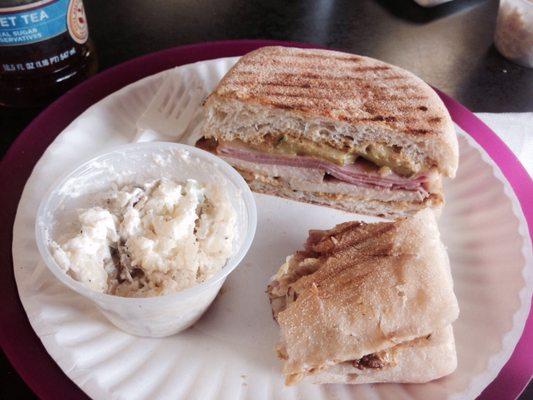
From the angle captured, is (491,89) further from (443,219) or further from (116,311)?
(116,311)

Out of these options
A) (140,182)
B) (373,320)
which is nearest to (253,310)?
(373,320)

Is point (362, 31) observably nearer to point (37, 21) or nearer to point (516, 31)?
point (516, 31)

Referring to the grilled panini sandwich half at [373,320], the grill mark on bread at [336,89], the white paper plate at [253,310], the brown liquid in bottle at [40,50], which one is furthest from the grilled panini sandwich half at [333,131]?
the brown liquid in bottle at [40,50]

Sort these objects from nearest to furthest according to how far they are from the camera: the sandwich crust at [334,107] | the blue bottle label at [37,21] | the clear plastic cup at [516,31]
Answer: the blue bottle label at [37,21] < the sandwich crust at [334,107] < the clear plastic cup at [516,31]

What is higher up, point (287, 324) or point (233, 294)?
point (287, 324)

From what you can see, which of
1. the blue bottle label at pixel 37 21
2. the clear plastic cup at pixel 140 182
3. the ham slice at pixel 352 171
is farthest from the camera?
the ham slice at pixel 352 171

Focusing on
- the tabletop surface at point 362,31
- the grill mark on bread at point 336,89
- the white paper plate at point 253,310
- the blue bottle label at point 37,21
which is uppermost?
the blue bottle label at point 37,21

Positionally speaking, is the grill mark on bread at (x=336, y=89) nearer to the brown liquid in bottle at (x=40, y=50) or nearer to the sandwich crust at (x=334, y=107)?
the sandwich crust at (x=334, y=107)

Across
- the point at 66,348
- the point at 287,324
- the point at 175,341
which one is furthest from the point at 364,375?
the point at 66,348
